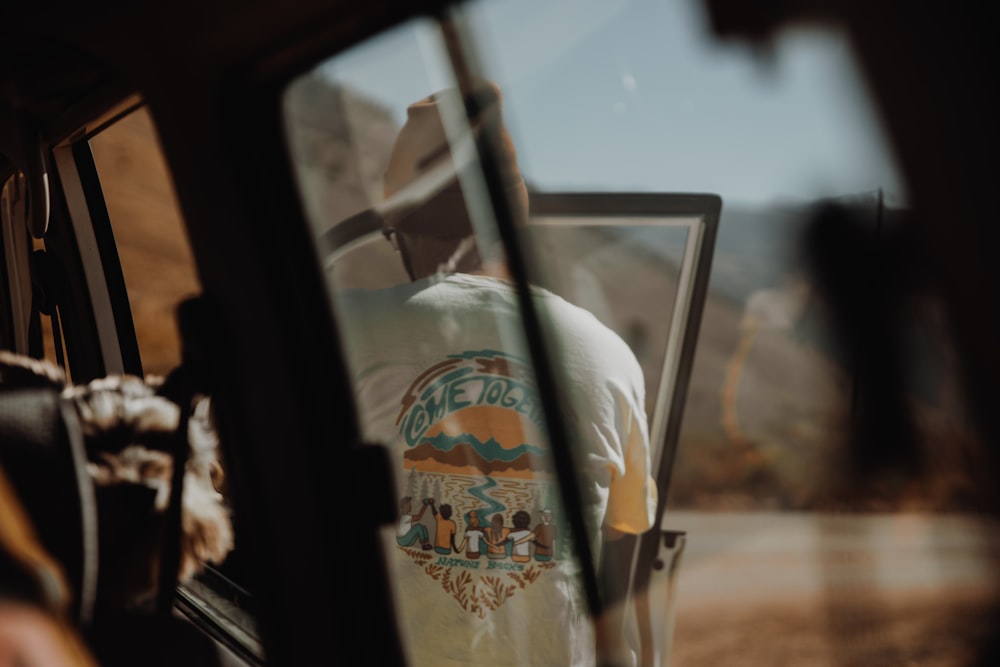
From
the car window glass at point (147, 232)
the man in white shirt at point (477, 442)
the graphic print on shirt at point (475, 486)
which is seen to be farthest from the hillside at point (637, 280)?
the graphic print on shirt at point (475, 486)

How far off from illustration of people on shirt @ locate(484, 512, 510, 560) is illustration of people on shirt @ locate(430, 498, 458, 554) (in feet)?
0.27

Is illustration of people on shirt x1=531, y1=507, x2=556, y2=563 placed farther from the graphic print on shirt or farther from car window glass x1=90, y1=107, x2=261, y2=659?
car window glass x1=90, y1=107, x2=261, y2=659

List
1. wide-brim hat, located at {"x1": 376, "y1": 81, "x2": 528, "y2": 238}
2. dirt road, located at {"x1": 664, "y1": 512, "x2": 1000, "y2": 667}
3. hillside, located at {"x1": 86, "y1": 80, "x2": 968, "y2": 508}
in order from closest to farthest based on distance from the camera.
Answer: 1. dirt road, located at {"x1": 664, "y1": 512, "x2": 1000, "y2": 667}
2. hillside, located at {"x1": 86, "y1": 80, "x2": 968, "y2": 508}
3. wide-brim hat, located at {"x1": 376, "y1": 81, "x2": 528, "y2": 238}

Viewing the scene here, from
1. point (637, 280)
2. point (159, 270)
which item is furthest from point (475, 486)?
point (637, 280)

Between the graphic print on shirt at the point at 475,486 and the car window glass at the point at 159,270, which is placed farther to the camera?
the graphic print on shirt at the point at 475,486

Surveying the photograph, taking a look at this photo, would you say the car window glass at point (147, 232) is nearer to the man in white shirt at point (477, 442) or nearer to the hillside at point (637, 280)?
the hillside at point (637, 280)

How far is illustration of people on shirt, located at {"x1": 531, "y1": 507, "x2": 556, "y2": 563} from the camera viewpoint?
2090 millimetres

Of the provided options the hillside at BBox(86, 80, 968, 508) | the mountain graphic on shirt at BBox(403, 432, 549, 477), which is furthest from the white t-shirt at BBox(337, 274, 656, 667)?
the hillside at BBox(86, 80, 968, 508)

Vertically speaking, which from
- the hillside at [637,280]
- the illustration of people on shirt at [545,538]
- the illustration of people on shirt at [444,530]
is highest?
the hillside at [637,280]

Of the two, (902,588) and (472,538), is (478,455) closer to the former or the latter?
(472,538)

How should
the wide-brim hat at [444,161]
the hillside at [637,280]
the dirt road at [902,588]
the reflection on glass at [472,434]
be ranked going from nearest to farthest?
1. the dirt road at [902,588]
2. the hillside at [637,280]
3. the wide-brim hat at [444,161]
4. the reflection on glass at [472,434]

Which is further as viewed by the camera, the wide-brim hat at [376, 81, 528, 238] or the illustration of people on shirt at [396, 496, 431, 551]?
the illustration of people on shirt at [396, 496, 431, 551]

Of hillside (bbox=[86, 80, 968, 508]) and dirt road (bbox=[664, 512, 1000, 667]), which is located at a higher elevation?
hillside (bbox=[86, 80, 968, 508])

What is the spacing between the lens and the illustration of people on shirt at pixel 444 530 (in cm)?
212
